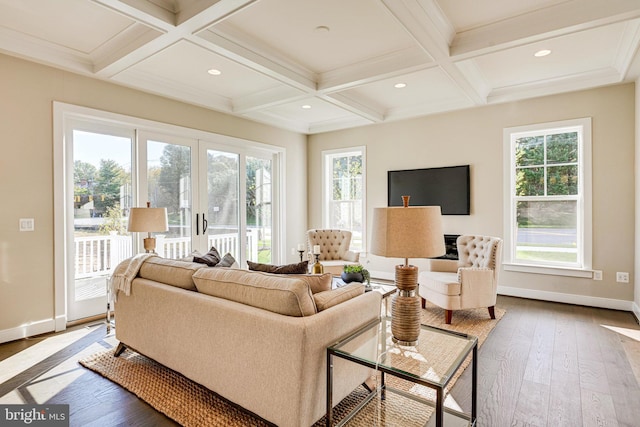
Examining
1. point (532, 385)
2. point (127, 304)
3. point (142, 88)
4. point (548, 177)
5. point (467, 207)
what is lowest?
point (532, 385)

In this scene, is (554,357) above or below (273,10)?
below

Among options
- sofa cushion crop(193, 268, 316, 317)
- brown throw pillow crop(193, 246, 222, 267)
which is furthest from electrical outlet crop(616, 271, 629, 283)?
brown throw pillow crop(193, 246, 222, 267)

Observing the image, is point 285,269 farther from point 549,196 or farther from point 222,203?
point 549,196

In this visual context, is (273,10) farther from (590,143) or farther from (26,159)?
(590,143)

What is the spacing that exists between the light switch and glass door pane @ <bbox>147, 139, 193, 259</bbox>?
1.21 m

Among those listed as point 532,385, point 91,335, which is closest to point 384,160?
point 532,385

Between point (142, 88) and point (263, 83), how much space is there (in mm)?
1428

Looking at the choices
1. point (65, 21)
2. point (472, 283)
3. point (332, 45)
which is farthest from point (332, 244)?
point (65, 21)

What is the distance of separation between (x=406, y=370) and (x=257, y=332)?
2.54 feet

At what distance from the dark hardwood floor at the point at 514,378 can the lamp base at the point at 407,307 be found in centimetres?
68

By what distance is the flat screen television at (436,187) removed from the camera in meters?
5.09

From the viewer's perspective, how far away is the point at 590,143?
4.21m

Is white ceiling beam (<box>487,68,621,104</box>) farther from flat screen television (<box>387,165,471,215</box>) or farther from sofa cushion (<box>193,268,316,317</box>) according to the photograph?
sofa cushion (<box>193,268,316,317</box>)

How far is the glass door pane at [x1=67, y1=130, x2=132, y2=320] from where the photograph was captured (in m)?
3.79
